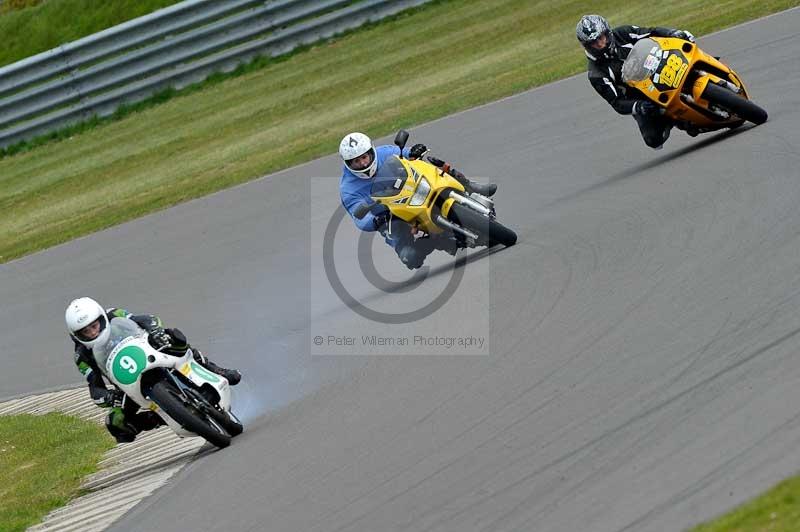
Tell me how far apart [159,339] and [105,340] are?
1.34 feet

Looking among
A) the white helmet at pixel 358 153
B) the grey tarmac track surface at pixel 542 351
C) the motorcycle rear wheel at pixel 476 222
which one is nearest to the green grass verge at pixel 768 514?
the grey tarmac track surface at pixel 542 351

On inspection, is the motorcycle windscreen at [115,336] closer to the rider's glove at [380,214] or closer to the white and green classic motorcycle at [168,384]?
the white and green classic motorcycle at [168,384]

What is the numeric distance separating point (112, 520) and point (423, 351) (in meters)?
2.56

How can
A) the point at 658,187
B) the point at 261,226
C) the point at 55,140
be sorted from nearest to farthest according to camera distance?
the point at 658,187 < the point at 261,226 < the point at 55,140

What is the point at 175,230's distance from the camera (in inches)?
663

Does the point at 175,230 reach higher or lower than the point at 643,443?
lower

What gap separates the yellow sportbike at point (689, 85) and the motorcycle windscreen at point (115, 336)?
563 centimetres

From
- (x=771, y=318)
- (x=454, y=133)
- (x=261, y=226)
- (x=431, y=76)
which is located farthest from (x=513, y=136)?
(x=771, y=318)

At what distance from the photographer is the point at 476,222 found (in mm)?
11328

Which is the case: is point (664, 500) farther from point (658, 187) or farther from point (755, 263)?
point (658, 187)

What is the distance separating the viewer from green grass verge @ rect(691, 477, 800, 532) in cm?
499

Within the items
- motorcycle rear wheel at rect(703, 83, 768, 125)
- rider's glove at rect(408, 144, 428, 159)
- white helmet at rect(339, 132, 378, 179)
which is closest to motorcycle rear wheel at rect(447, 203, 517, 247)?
rider's glove at rect(408, 144, 428, 159)

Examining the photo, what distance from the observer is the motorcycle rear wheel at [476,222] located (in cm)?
1131

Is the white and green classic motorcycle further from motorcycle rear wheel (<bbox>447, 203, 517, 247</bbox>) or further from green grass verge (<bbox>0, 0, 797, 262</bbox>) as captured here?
green grass verge (<bbox>0, 0, 797, 262</bbox>)
